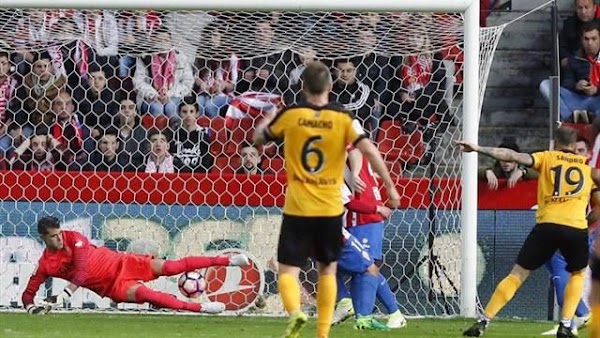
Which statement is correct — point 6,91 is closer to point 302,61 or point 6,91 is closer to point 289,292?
point 302,61

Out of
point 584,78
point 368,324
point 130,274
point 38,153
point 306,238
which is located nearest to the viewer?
point 306,238

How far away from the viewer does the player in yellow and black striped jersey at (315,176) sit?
8836 mm

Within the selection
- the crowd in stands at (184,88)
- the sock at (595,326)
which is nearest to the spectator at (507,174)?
the crowd in stands at (184,88)

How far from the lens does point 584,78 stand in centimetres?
1597

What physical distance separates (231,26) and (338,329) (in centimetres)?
385

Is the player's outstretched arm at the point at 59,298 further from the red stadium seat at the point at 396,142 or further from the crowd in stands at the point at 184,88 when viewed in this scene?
the red stadium seat at the point at 396,142

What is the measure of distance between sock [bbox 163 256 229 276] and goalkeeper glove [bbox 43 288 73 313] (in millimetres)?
970

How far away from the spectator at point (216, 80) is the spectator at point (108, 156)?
940 mm

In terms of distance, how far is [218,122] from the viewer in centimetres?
1435

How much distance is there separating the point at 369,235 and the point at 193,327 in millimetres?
1707

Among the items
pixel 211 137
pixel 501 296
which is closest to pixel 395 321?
pixel 501 296

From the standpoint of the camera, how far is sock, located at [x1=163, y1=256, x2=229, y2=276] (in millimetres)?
12898

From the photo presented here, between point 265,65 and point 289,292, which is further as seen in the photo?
point 265,65

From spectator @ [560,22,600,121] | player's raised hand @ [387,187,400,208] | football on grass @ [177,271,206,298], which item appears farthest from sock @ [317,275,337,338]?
spectator @ [560,22,600,121]
